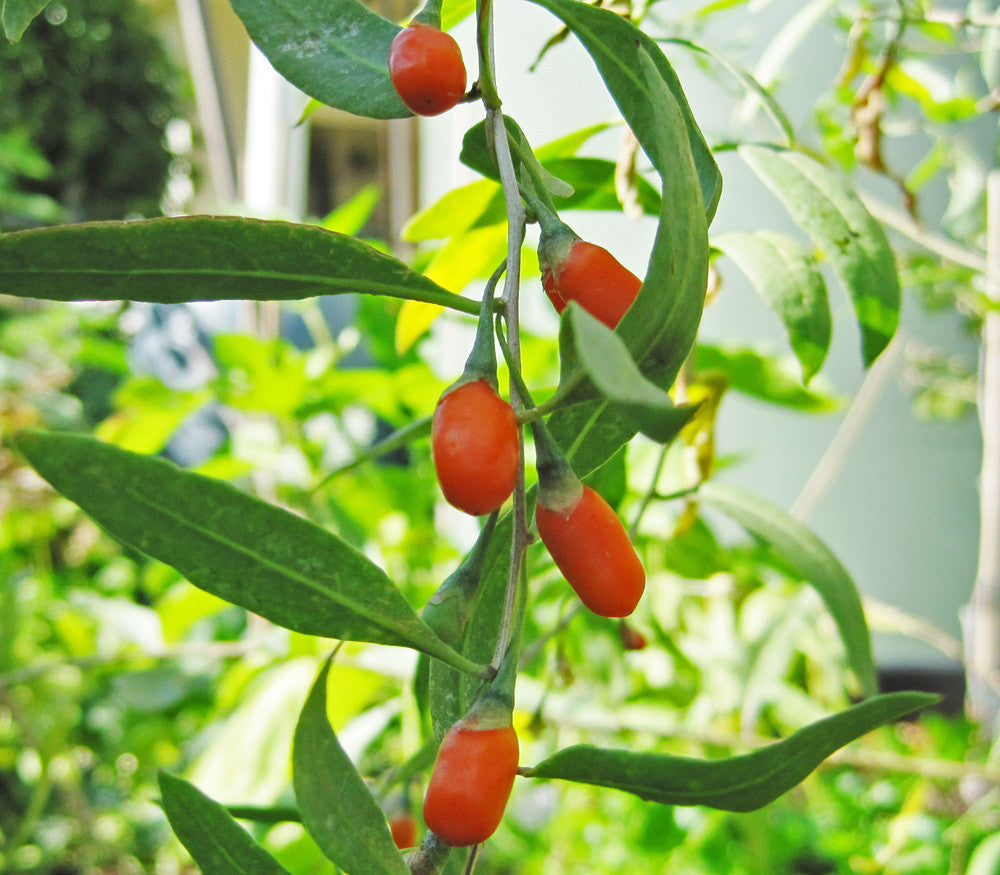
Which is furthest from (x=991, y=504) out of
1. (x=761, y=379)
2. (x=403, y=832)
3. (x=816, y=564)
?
(x=403, y=832)

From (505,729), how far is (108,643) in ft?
4.34

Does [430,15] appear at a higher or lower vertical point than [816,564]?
higher

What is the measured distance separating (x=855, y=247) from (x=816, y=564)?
0.46 ft

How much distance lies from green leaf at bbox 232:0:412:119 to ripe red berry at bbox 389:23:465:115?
35mm

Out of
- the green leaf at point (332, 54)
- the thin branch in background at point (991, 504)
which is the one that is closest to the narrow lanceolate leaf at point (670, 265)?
the green leaf at point (332, 54)

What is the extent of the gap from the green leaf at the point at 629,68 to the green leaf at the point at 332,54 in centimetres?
6

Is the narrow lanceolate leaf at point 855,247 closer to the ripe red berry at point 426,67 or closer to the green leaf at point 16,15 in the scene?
the ripe red berry at point 426,67

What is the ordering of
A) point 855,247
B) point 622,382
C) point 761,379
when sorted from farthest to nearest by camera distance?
point 761,379, point 855,247, point 622,382

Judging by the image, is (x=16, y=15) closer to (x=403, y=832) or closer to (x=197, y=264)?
(x=197, y=264)

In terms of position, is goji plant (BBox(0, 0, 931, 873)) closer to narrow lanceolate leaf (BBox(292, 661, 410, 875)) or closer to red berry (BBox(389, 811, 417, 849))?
narrow lanceolate leaf (BBox(292, 661, 410, 875))

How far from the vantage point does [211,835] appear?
0.24m

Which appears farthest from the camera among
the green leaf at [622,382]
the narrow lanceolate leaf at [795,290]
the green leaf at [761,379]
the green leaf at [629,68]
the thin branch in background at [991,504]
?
the thin branch in background at [991,504]

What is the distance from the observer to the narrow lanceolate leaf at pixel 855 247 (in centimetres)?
36

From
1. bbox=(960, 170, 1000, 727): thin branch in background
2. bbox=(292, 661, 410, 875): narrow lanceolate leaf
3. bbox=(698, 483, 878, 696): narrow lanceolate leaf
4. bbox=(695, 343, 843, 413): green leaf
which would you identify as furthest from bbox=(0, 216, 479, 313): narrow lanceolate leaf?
bbox=(960, 170, 1000, 727): thin branch in background
